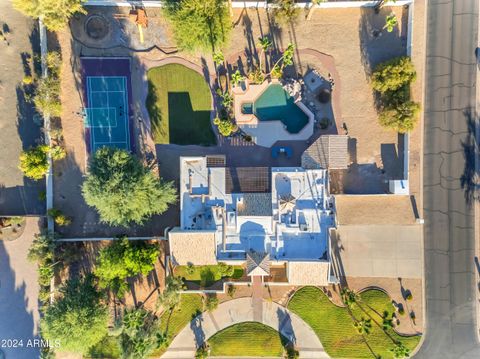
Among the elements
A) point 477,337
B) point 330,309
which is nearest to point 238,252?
point 330,309

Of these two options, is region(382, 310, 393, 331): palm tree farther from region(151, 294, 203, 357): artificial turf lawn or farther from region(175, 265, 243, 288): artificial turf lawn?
region(151, 294, 203, 357): artificial turf lawn

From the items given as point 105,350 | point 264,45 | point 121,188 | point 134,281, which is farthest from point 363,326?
point 264,45

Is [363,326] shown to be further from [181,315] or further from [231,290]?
[181,315]

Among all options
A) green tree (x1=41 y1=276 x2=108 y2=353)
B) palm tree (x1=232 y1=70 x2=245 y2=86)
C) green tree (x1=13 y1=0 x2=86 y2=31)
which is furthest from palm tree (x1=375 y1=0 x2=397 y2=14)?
green tree (x1=41 y1=276 x2=108 y2=353)

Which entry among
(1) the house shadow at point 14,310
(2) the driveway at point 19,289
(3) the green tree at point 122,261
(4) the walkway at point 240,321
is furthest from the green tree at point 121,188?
(1) the house shadow at point 14,310

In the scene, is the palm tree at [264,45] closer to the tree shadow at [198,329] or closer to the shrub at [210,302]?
the shrub at [210,302]

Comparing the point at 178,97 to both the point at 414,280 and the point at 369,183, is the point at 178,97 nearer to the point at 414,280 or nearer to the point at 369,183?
the point at 369,183

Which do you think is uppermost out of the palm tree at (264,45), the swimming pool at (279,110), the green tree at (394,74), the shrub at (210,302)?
the palm tree at (264,45)
